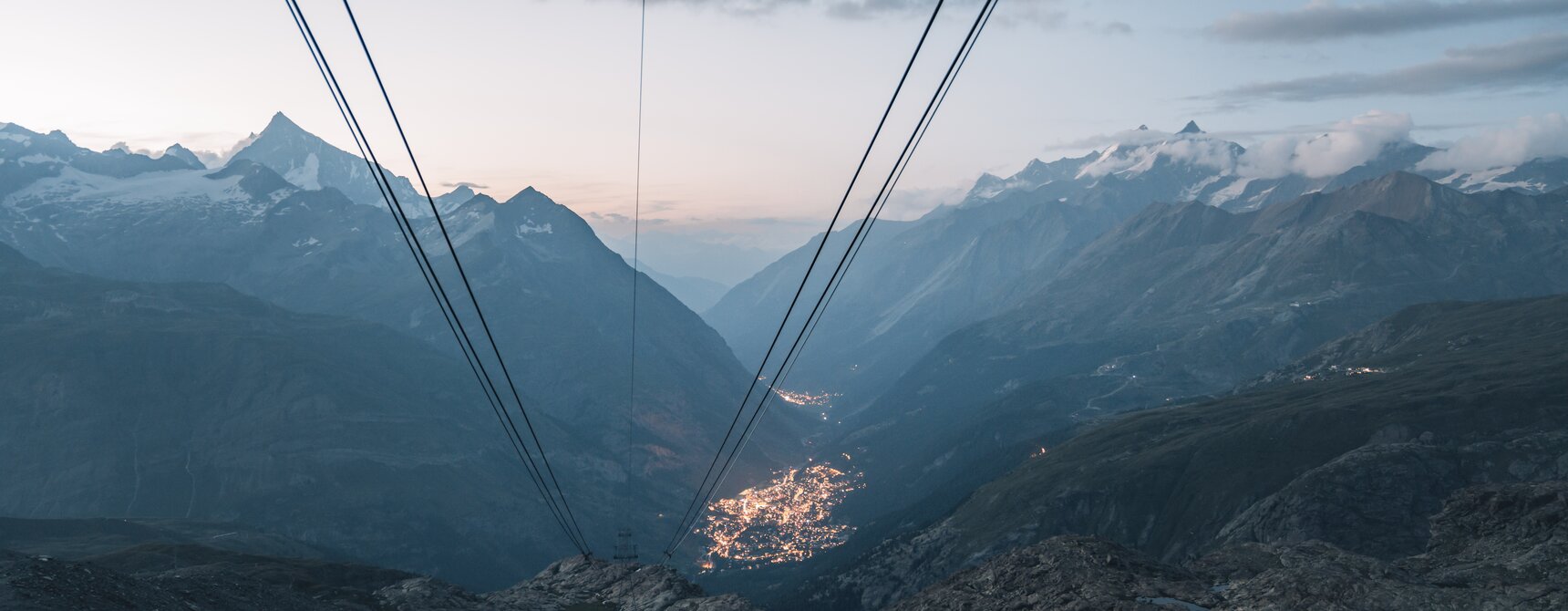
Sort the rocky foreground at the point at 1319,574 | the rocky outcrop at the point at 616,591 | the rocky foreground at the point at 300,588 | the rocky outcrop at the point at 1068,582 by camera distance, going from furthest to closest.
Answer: the rocky outcrop at the point at 616,591 < the rocky outcrop at the point at 1068,582 < the rocky foreground at the point at 300,588 < the rocky foreground at the point at 1319,574

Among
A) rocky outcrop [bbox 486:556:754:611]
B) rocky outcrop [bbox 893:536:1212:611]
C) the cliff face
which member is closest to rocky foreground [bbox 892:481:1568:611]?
rocky outcrop [bbox 893:536:1212:611]

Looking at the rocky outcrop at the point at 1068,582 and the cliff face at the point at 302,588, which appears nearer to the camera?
the cliff face at the point at 302,588

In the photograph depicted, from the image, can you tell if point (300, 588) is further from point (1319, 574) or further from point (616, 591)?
point (1319, 574)

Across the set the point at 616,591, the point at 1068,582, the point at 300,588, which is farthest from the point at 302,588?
the point at 1068,582

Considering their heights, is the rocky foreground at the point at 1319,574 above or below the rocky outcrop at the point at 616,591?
above

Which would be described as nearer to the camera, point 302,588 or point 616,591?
point 302,588

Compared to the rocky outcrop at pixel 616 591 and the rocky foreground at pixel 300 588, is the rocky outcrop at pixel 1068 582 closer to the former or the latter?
the rocky foreground at pixel 300 588

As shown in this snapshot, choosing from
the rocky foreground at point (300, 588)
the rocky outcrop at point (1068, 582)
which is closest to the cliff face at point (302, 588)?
the rocky foreground at point (300, 588)

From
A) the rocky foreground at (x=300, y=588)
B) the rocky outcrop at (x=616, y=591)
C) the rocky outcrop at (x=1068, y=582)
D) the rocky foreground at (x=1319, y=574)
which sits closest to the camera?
the rocky foreground at (x=1319, y=574)

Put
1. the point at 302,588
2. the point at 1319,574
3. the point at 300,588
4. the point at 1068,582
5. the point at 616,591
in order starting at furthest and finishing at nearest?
the point at 616,591 → the point at 300,588 → the point at 302,588 → the point at 1068,582 → the point at 1319,574

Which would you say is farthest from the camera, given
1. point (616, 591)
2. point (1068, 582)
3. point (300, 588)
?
point (616, 591)

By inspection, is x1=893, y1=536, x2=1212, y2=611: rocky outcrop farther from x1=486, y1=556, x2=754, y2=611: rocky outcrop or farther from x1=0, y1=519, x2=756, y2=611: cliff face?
x1=486, y1=556, x2=754, y2=611: rocky outcrop

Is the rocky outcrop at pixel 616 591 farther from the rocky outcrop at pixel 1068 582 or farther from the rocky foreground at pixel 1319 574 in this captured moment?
the rocky foreground at pixel 1319 574
